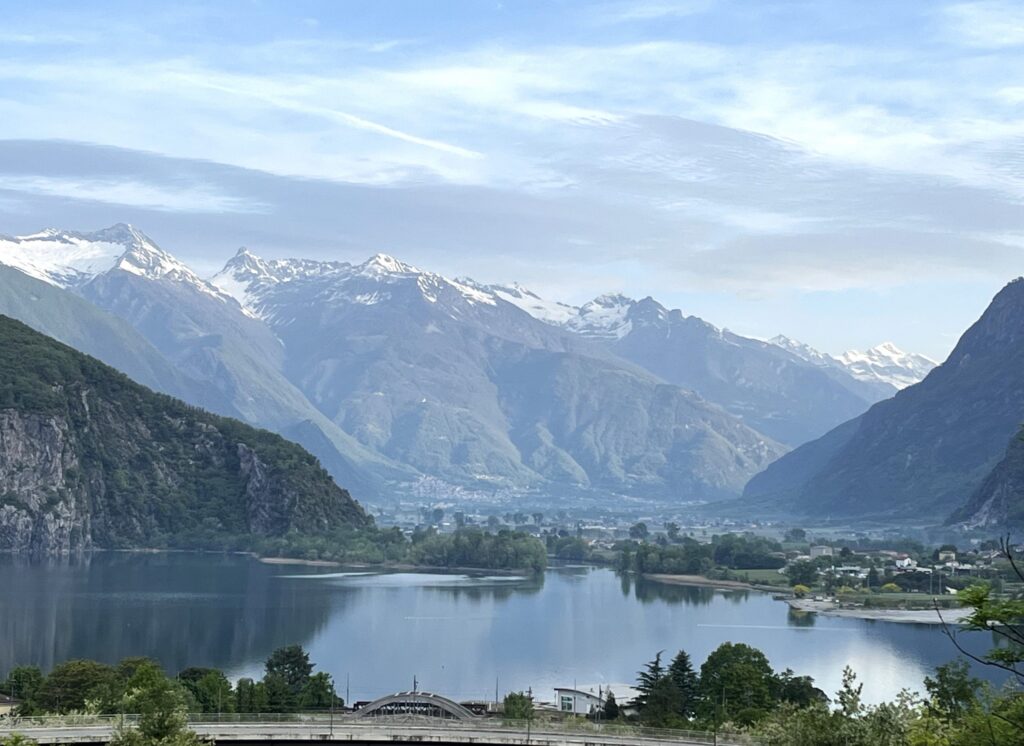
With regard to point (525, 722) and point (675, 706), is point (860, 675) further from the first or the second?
point (525, 722)

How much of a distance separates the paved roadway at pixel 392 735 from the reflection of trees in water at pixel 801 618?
87397 millimetres

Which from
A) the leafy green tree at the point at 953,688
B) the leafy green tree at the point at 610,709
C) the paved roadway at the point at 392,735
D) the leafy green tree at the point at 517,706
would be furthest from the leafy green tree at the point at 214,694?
the leafy green tree at the point at 953,688

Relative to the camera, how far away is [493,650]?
416 feet

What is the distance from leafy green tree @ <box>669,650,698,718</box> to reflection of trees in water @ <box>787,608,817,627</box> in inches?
2314

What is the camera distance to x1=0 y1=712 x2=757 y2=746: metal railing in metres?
63.7

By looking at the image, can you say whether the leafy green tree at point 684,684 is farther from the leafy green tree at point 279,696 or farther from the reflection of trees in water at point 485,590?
the reflection of trees in water at point 485,590

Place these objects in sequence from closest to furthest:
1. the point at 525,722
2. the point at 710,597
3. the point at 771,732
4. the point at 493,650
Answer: the point at 771,732 → the point at 525,722 → the point at 493,650 → the point at 710,597

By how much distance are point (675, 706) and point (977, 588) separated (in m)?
59.5

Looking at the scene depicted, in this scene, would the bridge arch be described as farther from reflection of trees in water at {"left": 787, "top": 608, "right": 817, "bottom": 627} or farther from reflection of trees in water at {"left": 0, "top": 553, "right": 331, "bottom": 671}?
reflection of trees in water at {"left": 787, "top": 608, "right": 817, "bottom": 627}

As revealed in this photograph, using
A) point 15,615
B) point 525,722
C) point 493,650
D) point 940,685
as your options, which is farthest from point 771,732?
point 15,615

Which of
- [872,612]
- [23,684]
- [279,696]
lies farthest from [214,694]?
[872,612]

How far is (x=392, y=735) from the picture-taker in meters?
64.6

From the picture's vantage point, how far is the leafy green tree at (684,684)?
86438 mm

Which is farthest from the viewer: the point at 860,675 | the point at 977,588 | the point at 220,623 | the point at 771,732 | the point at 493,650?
the point at 220,623
